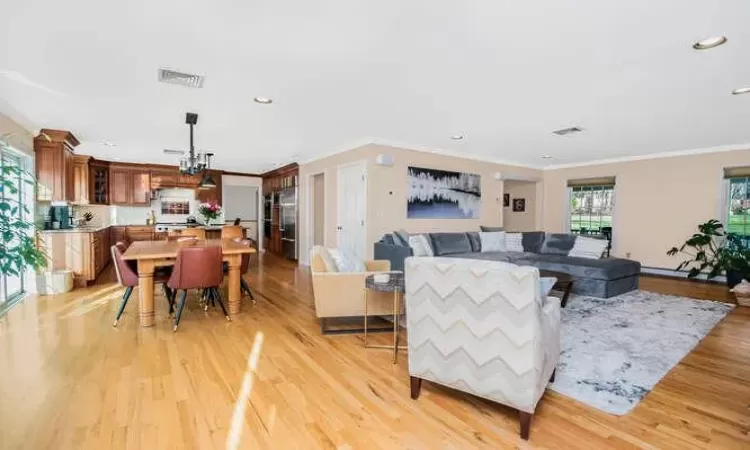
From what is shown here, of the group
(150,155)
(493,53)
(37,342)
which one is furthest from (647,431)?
(150,155)

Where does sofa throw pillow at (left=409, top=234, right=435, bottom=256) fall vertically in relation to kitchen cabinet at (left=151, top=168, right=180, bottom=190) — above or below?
below

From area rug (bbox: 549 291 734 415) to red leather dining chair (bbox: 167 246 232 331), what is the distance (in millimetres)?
3211

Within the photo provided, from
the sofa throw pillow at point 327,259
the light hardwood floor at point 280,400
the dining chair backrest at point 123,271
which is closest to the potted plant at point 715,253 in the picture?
the light hardwood floor at point 280,400

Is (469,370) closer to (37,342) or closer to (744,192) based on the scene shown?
(37,342)

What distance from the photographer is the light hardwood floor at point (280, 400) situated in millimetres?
1848

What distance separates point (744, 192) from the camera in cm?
599

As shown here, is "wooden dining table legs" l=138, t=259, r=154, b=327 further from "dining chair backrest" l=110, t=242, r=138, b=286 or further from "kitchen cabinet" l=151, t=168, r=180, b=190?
"kitchen cabinet" l=151, t=168, r=180, b=190

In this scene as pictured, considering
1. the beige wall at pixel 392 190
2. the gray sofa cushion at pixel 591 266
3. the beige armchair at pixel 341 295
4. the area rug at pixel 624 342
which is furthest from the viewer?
the beige wall at pixel 392 190

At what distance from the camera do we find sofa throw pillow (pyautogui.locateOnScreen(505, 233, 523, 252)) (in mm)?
6441

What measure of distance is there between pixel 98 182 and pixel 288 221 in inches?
164

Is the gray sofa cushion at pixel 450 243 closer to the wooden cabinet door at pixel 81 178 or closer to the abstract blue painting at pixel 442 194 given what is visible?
the abstract blue painting at pixel 442 194

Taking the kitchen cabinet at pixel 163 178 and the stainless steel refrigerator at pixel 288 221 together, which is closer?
the stainless steel refrigerator at pixel 288 221

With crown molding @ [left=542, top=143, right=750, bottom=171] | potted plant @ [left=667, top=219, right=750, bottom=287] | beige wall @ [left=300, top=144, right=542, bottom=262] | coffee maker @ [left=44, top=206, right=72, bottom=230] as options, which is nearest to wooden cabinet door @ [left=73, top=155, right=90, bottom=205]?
coffee maker @ [left=44, top=206, right=72, bottom=230]

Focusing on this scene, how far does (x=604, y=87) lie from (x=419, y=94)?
1.71 meters
